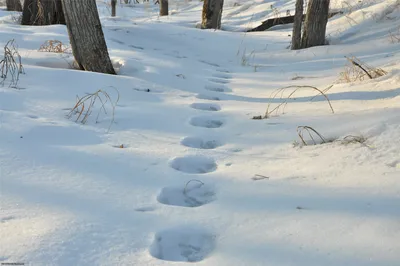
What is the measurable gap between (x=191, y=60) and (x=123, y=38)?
3.89ft

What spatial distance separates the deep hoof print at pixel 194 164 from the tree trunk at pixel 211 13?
667 cm

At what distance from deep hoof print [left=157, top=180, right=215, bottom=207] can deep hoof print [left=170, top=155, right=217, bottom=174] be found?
19cm

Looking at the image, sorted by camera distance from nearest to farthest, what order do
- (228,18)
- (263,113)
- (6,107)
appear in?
(6,107)
(263,113)
(228,18)

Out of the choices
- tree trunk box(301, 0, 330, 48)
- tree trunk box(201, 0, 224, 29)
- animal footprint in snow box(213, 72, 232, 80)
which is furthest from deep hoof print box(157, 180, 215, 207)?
tree trunk box(201, 0, 224, 29)

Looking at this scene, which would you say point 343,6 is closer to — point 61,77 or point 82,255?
point 61,77

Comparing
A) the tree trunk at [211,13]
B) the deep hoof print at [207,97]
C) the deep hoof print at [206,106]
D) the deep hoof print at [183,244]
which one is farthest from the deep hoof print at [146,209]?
the tree trunk at [211,13]

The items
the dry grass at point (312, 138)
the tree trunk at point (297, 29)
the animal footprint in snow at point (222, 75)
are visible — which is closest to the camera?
the dry grass at point (312, 138)

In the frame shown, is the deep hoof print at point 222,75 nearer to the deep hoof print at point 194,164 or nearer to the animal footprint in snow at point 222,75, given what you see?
the animal footprint in snow at point 222,75

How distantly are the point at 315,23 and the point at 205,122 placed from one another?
12.0 ft

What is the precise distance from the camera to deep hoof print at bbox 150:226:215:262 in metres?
1.15

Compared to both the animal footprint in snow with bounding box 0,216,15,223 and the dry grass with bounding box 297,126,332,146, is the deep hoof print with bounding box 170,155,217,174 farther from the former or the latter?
the animal footprint in snow with bounding box 0,216,15,223

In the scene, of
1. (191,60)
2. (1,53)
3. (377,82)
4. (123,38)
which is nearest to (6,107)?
(1,53)

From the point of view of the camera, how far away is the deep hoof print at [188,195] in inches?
58.3

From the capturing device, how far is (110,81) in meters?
3.03
